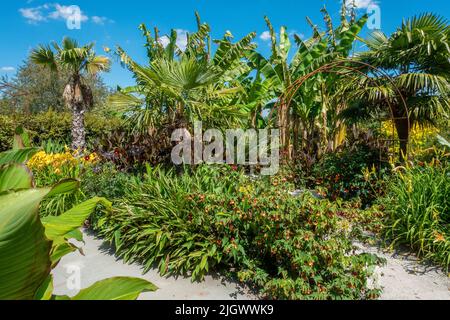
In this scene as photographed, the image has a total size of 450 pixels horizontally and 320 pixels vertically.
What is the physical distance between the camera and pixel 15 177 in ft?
2.87

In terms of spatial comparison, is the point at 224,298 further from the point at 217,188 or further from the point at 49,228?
the point at 49,228

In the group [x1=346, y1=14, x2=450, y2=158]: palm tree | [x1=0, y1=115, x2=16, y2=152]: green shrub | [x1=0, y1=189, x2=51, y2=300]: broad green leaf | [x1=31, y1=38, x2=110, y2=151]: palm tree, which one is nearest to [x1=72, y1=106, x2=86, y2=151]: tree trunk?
[x1=31, y1=38, x2=110, y2=151]: palm tree

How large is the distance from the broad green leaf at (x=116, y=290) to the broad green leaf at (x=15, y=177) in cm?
41

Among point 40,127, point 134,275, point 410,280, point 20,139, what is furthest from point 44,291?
point 40,127

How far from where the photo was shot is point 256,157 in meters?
7.42

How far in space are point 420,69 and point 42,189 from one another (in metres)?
7.45

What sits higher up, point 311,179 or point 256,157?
point 256,157

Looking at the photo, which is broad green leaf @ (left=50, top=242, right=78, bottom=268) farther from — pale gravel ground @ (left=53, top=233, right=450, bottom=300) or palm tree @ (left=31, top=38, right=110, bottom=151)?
palm tree @ (left=31, top=38, right=110, bottom=151)

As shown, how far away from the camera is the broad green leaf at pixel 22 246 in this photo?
0.63 meters

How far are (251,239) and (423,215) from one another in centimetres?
251

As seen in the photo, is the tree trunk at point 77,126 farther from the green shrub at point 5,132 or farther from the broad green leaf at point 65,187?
the broad green leaf at point 65,187

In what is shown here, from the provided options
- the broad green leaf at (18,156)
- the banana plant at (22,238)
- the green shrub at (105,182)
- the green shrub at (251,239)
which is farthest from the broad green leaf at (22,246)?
the green shrub at (105,182)

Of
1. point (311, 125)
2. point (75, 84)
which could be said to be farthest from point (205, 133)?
point (75, 84)

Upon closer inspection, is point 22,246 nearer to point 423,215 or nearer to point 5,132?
point 423,215
